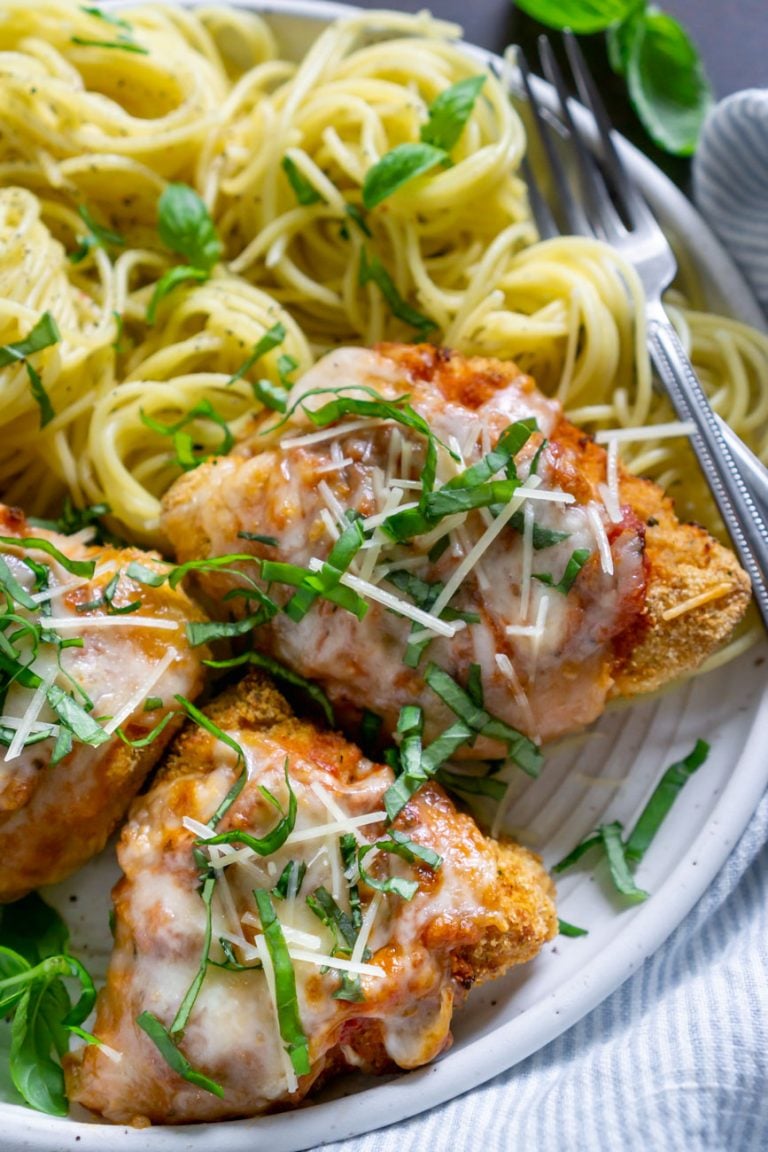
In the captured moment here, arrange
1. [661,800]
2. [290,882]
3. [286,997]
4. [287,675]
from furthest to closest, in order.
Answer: [661,800], [287,675], [290,882], [286,997]

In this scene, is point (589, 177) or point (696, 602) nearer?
point (696, 602)

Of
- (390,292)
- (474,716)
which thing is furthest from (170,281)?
(474,716)

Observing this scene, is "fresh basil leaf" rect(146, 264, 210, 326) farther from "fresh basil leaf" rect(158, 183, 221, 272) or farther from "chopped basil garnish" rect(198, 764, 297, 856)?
"chopped basil garnish" rect(198, 764, 297, 856)

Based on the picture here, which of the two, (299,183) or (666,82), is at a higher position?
(666,82)

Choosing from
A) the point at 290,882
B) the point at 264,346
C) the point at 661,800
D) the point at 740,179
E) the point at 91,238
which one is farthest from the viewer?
the point at 740,179

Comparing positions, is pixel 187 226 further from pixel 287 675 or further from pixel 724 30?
pixel 724 30

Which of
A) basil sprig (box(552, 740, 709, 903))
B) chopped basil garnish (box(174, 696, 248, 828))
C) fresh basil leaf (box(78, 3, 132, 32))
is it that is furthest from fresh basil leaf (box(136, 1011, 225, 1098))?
fresh basil leaf (box(78, 3, 132, 32))

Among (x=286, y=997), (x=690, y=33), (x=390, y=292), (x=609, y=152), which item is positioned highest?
(x=690, y=33)
